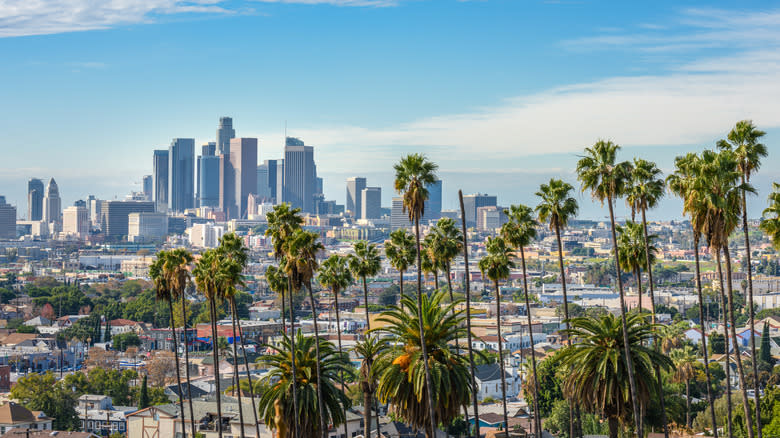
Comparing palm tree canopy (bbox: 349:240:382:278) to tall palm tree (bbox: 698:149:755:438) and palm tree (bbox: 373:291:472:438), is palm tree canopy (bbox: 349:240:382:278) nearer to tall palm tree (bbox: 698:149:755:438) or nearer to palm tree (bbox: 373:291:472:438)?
palm tree (bbox: 373:291:472:438)

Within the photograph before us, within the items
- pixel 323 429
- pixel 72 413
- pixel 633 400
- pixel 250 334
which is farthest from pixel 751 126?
pixel 250 334

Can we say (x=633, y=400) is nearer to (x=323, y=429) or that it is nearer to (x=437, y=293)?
(x=437, y=293)

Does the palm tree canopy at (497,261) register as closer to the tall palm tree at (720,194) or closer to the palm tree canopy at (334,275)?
the palm tree canopy at (334,275)

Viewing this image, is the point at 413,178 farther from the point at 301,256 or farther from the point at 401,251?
the point at 401,251

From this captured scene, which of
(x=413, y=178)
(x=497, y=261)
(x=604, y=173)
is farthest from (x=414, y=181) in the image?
(x=497, y=261)

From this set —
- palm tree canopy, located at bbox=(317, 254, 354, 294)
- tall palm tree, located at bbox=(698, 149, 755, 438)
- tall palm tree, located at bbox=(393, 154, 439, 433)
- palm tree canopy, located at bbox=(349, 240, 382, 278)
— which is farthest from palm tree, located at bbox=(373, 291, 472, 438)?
palm tree canopy, located at bbox=(349, 240, 382, 278)

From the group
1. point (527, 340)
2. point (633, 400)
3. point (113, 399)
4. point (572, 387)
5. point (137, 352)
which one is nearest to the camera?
point (633, 400)

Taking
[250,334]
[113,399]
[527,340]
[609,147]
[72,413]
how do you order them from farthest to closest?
[250,334], [527,340], [113,399], [72,413], [609,147]
